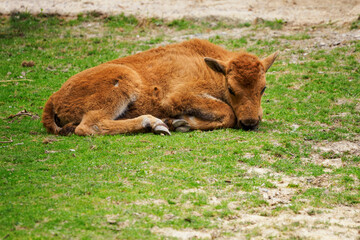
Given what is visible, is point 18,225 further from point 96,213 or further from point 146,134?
point 146,134

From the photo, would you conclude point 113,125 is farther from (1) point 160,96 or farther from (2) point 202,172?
(2) point 202,172

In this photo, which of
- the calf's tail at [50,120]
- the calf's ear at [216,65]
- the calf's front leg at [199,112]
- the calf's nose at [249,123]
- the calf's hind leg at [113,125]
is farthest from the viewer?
the calf's ear at [216,65]

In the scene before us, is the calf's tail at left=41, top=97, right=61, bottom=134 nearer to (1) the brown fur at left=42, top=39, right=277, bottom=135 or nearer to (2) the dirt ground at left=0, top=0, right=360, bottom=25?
(1) the brown fur at left=42, top=39, right=277, bottom=135

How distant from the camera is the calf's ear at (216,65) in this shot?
921cm

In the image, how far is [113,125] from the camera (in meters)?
8.67

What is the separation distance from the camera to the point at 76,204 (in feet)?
17.7

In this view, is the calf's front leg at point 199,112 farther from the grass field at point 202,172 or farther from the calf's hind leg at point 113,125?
the calf's hind leg at point 113,125

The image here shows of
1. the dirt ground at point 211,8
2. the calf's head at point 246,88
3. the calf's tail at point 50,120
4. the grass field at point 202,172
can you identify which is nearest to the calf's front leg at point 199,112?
the calf's head at point 246,88

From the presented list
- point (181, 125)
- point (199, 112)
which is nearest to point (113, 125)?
point (181, 125)

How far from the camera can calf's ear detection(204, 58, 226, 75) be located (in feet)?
30.2

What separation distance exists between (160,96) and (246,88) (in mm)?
1754

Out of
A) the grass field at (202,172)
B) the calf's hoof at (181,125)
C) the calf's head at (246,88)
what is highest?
the calf's head at (246,88)

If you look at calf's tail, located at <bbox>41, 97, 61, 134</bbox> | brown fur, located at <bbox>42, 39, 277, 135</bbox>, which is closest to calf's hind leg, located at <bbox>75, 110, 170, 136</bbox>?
brown fur, located at <bbox>42, 39, 277, 135</bbox>

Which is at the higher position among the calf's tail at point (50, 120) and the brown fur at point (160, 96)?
the brown fur at point (160, 96)
